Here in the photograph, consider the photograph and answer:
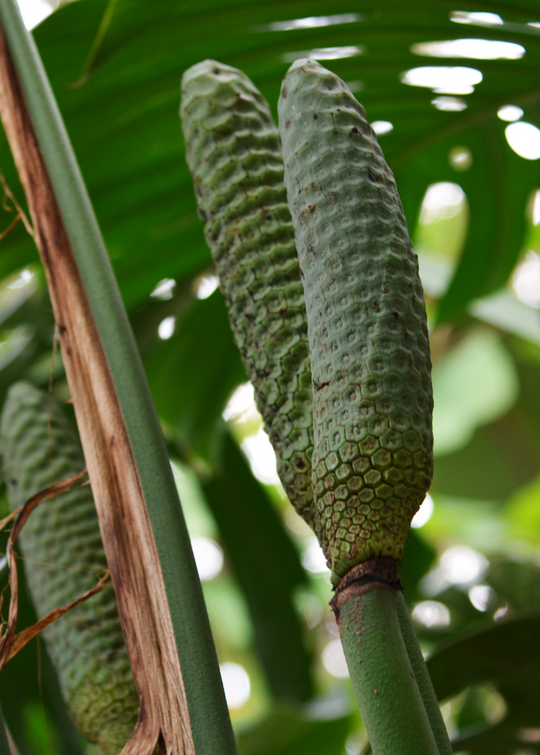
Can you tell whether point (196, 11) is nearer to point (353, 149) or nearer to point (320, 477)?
point (353, 149)

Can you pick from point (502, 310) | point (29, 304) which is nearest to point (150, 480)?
point (29, 304)

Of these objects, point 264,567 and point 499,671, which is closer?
point 499,671

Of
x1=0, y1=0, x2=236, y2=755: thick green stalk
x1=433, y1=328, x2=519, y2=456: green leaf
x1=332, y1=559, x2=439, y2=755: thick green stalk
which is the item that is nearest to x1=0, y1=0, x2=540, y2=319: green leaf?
x1=0, y1=0, x2=236, y2=755: thick green stalk

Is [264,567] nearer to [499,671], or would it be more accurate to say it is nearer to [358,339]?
[499,671]

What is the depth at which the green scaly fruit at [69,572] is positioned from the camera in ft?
1.89

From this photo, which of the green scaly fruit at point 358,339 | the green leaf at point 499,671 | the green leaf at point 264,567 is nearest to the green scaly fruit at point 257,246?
the green scaly fruit at point 358,339

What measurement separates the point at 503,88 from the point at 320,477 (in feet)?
2.76

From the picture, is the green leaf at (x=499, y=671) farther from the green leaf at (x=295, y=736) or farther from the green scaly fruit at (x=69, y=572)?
the green scaly fruit at (x=69, y=572)

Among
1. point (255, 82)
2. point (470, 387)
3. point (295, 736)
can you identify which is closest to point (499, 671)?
point (295, 736)

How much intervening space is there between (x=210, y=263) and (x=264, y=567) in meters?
0.53

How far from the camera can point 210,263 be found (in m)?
1.20

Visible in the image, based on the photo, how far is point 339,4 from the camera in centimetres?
82

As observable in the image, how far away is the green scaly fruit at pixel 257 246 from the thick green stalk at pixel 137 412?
0.26ft

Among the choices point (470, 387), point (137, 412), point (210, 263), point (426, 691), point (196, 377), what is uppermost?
point (470, 387)
